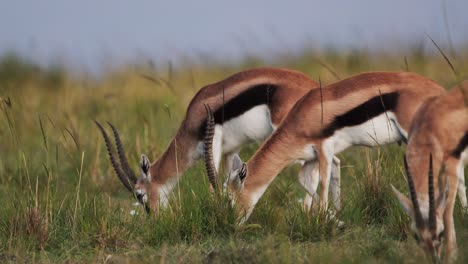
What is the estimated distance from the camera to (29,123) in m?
14.6

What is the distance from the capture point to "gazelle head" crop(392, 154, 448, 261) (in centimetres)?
532

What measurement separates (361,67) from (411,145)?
430 inches

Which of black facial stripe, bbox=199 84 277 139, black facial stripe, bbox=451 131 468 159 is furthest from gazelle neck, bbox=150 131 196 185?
black facial stripe, bbox=451 131 468 159

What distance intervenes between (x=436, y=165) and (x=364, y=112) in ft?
5.47

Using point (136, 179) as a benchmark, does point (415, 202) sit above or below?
above

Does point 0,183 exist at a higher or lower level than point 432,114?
lower

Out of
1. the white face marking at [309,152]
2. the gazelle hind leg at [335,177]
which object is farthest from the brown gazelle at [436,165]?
the gazelle hind leg at [335,177]

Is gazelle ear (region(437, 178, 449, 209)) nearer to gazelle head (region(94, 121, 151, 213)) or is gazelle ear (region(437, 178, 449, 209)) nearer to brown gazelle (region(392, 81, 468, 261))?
brown gazelle (region(392, 81, 468, 261))

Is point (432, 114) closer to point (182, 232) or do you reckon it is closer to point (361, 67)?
point (182, 232)

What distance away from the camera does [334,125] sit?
7668 millimetres

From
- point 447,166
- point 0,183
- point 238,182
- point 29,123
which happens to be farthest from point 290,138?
point 29,123

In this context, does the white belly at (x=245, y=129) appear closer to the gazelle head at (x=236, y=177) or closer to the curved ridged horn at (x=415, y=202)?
the gazelle head at (x=236, y=177)

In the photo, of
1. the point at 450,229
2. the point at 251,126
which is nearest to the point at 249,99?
the point at 251,126

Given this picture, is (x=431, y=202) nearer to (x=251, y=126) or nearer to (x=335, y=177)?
(x=335, y=177)
